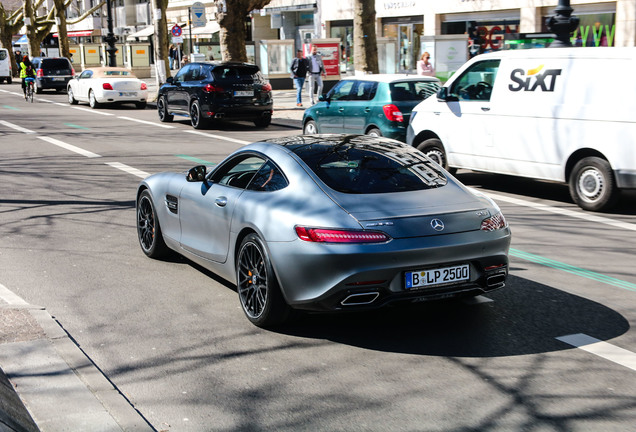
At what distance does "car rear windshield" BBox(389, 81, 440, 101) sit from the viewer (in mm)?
14547

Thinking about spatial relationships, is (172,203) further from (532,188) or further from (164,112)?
(164,112)

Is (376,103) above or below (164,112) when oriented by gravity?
above

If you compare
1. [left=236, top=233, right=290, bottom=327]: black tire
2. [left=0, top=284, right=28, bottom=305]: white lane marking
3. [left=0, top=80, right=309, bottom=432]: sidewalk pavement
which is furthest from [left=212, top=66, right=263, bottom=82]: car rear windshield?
[left=236, top=233, right=290, bottom=327]: black tire

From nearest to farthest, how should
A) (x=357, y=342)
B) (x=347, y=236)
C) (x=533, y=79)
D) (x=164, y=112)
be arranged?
(x=347, y=236)
(x=357, y=342)
(x=533, y=79)
(x=164, y=112)

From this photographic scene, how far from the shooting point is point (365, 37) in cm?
2439

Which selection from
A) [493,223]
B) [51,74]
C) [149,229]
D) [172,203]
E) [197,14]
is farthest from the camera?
[51,74]

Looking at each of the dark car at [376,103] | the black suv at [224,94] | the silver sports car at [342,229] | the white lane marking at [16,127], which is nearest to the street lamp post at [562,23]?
the dark car at [376,103]

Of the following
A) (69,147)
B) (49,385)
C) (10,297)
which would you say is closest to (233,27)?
(69,147)

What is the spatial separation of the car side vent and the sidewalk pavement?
1.52 meters

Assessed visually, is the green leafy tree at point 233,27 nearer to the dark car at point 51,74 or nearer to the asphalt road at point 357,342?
the dark car at point 51,74

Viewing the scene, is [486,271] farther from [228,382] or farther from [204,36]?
[204,36]

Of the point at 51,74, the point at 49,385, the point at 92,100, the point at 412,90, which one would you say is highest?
the point at 51,74

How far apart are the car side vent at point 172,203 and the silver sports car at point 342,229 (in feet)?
1.84

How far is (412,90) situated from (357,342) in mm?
9924
